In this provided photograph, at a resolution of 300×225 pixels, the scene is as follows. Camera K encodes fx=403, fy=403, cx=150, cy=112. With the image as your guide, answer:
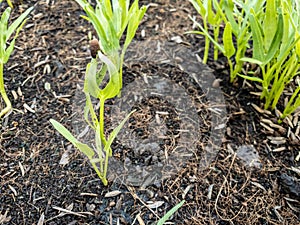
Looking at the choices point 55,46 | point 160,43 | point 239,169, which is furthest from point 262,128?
point 55,46

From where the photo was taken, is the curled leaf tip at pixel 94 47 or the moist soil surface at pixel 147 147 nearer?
the curled leaf tip at pixel 94 47

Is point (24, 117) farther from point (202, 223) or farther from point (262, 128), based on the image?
point (262, 128)

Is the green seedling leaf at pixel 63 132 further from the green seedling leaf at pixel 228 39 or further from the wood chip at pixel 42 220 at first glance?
the green seedling leaf at pixel 228 39

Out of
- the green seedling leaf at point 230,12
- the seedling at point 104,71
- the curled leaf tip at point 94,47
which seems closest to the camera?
the curled leaf tip at point 94,47

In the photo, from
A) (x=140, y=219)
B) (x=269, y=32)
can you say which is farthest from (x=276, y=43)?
(x=140, y=219)

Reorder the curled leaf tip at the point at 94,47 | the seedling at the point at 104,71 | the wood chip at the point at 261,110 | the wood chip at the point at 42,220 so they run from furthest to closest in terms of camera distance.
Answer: the wood chip at the point at 261,110 → the wood chip at the point at 42,220 → the seedling at the point at 104,71 → the curled leaf tip at the point at 94,47

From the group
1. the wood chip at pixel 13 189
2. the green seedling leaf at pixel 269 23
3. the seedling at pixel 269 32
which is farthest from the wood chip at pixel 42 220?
the green seedling leaf at pixel 269 23

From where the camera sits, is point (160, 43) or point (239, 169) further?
point (160, 43)

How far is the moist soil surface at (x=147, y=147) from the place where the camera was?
1.14 metres

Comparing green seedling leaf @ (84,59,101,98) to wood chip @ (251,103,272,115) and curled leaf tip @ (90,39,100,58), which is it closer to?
curled leaf tip @ (90,39,100,58)

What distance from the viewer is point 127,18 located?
45.6 inches

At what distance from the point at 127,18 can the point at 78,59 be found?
36cm

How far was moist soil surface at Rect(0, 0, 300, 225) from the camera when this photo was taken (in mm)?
1143

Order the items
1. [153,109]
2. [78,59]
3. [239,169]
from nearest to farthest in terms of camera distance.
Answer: [239,169]
[153,109]
[78,59]
